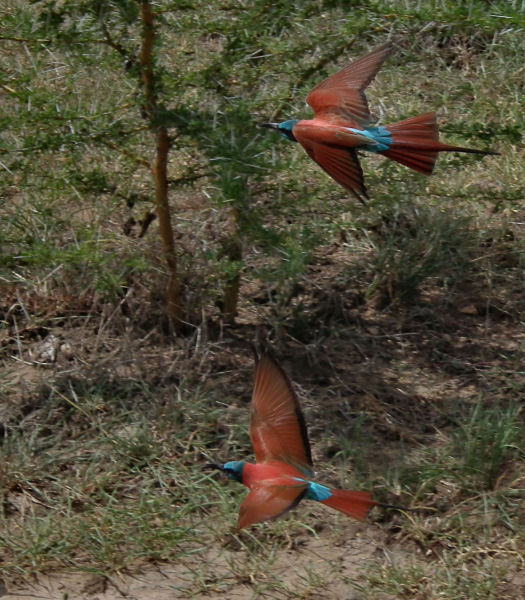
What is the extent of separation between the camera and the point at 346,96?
3.11 meters

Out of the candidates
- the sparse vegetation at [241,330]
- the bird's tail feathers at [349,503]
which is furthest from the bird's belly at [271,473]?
the sparse vegetation at [241,330]

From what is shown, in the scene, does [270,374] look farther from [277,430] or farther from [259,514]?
[259,514]

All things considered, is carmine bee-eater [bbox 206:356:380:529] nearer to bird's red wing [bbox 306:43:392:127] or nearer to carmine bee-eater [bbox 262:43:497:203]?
carmine bee-eater [bbox 262:43:497:203]

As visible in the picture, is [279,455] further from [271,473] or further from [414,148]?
[414,148]

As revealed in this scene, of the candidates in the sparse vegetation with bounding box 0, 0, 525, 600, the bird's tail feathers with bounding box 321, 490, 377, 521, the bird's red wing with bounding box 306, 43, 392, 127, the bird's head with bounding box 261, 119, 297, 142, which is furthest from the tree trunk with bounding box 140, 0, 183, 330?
the bird's tail feathers with bounding box 321, 490, 377, 521

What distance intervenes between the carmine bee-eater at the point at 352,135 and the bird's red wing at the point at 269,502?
0.79 meters

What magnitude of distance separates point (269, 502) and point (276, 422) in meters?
0.37

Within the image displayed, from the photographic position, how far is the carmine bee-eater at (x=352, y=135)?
293cm

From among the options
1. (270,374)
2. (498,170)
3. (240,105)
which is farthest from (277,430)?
(498,170)

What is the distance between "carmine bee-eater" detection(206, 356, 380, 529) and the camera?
9.03 feet

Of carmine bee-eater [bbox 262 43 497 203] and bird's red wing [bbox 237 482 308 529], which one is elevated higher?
carmine bee-eater [bbox 262 43 497 203]

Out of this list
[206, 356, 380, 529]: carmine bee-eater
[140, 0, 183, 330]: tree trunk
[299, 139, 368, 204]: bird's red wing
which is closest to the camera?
[206, 356, 380, 529]: carmine bee-eater

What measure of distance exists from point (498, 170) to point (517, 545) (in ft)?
6.59

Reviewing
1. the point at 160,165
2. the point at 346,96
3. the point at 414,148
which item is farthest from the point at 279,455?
the point at 160,165
